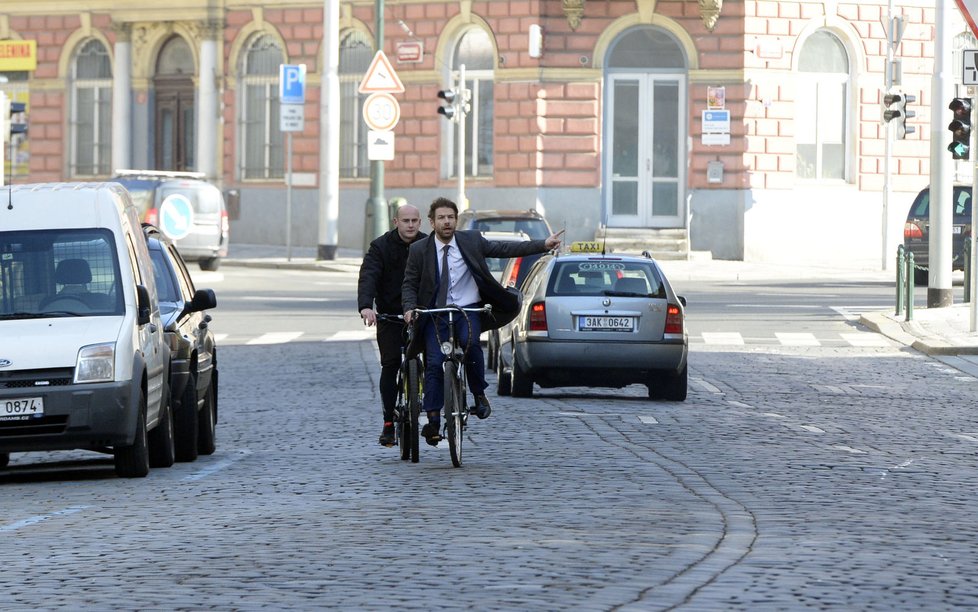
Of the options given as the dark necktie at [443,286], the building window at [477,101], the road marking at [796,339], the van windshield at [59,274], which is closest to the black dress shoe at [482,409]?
the dark necktie at [443,286]

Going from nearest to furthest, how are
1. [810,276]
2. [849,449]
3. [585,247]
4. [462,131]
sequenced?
[849,449] → [585,247] → [462,131] → [810,276]

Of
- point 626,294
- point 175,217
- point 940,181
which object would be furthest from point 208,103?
point 626,294

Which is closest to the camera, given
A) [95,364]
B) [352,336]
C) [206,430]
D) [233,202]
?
[95,364]

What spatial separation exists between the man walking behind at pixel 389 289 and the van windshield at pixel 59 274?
1.57 metres

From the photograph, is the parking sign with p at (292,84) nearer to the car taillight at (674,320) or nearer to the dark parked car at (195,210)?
the dark parked car at (195,210)

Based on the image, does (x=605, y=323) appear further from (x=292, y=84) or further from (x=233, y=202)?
(x=233, y=202)

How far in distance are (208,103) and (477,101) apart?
22.5ft

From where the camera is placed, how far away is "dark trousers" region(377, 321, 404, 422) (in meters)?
13.5

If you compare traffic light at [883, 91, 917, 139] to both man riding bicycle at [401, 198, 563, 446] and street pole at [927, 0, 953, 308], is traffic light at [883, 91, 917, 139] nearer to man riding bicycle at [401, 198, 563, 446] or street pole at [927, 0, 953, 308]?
street pole at [927, 0, 953, 308]

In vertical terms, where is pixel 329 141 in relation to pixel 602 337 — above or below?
above

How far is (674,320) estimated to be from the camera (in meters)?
18.1

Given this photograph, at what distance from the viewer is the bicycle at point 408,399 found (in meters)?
12.7

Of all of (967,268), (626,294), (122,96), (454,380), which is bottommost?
(454,380)

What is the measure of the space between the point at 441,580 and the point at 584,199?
33978 millimetres
